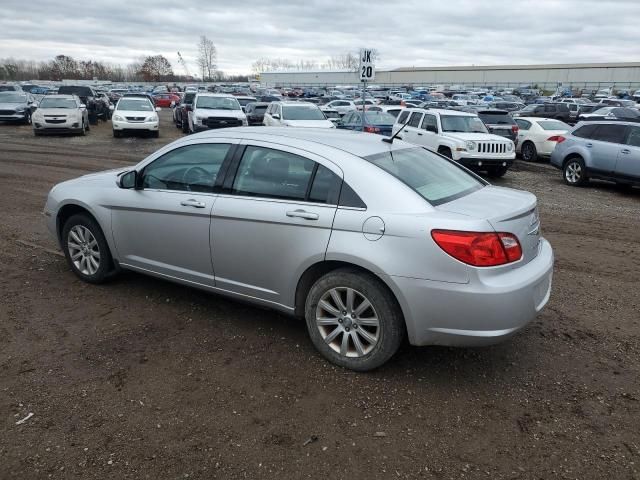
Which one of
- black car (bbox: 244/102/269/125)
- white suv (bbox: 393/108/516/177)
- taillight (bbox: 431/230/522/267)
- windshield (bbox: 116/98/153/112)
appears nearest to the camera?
taillight (bbox: 431/230/522/267)

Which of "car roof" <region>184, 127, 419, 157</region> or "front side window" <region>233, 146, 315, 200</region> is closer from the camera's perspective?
"front side window" <region>233, 146, 315, 200</region>

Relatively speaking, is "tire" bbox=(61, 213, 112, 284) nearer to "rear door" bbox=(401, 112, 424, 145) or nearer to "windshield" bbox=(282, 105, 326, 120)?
"rear door" bbox=(401, 112, 424, 145)

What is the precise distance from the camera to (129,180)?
4.78 meters

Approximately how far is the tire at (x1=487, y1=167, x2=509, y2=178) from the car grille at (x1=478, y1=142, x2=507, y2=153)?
0.47m

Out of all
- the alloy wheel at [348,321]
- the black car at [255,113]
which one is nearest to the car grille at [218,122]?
the black car at [255,113]

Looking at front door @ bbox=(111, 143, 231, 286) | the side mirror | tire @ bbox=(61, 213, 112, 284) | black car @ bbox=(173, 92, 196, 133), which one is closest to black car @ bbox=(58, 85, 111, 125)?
black car @ bbox=(173, 92, 196, 133)

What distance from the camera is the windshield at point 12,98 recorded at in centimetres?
2485

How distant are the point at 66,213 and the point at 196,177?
1851 mm

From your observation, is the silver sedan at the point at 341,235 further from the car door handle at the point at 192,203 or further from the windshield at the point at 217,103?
the windshield at the point at 217,103

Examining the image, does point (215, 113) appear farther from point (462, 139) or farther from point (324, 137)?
point (324, 137)

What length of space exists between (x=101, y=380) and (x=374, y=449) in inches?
76.5

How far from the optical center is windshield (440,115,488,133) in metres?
13.6

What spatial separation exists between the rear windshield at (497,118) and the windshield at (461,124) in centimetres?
376

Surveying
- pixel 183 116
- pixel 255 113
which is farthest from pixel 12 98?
pixel 255 113
